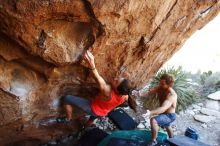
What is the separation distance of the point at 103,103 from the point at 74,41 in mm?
1679

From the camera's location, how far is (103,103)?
6285 millimetres

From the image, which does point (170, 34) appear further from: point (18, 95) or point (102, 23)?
point (18, 95)

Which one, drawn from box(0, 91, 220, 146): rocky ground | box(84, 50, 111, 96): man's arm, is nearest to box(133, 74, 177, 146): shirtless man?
box(84, 50, 111, 96): man's arm

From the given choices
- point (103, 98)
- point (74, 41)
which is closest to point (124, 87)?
point (103, 98)

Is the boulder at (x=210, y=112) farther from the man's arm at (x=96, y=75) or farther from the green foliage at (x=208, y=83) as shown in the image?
the man's arm at (x=96, y=75)

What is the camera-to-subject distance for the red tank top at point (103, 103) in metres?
6.18

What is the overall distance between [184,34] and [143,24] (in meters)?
1.60

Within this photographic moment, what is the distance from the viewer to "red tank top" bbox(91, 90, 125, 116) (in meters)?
6.18

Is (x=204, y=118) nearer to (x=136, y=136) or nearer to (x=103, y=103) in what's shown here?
(x=136, y=136)

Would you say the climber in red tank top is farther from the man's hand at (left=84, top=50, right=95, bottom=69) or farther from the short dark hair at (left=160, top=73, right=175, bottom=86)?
the short dark hair at (left=160, top=73, right=175, bottom=86)

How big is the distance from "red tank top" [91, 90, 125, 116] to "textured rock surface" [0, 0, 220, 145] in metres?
0.31

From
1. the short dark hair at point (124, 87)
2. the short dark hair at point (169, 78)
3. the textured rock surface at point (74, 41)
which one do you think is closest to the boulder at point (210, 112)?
the textured rock surface at point (74, 41)

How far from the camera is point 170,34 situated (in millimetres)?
6109

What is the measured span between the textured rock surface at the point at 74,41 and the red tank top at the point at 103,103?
1.03 feet
